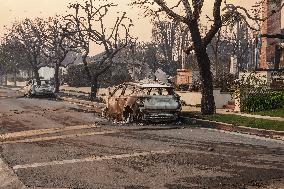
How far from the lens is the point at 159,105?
16.0 m

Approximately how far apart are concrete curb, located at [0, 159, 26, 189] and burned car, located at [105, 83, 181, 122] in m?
7.94

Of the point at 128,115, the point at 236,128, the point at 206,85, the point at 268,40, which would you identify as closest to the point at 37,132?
the point at 128,115

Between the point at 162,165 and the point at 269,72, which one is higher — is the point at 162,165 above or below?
below

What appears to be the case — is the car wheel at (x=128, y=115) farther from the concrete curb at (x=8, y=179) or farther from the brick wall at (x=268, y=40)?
the brick wall at (x=268, y=40)

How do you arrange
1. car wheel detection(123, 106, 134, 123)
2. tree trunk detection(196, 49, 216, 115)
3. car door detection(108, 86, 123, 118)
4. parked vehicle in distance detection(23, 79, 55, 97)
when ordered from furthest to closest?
1. parked vehicle in distance detection(23, 79, 55, 97)
2. tree trunk detection(196, 49, 216, 115)
3. car door detection(108, 86, 123, 118)
4. car wheel detection(123, 106, 134, 123)

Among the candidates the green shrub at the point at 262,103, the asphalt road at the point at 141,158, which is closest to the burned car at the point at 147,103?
the asphalt road at the point at 141,158

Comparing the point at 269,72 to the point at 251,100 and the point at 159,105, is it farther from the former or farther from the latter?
the point at 159,105

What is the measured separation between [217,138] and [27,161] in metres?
5.41

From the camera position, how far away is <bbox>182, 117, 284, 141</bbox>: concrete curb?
12.7 meters

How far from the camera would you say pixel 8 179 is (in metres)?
7.47

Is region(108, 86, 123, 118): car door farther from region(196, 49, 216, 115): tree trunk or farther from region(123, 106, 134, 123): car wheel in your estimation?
region(196, 49, 216, 115): tree trunk

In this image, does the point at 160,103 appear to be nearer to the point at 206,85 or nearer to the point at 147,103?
the point at 147,103

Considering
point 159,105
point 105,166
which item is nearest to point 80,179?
point 105,166

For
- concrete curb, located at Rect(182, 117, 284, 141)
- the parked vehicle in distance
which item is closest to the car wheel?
concrete curb, located at Rect(182, 117, 284, 141)
